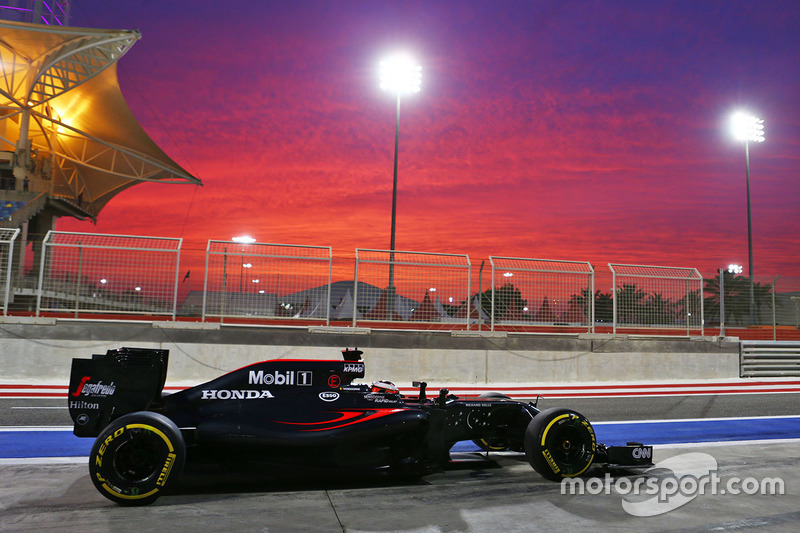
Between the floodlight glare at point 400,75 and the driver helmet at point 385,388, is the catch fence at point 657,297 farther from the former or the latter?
the driver helmet at point 385,388

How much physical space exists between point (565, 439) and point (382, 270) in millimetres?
9266

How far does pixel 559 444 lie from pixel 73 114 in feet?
122

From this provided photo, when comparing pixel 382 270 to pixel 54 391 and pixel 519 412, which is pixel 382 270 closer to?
pixel 54 391

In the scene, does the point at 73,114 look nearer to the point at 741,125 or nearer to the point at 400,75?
the point at 400,75

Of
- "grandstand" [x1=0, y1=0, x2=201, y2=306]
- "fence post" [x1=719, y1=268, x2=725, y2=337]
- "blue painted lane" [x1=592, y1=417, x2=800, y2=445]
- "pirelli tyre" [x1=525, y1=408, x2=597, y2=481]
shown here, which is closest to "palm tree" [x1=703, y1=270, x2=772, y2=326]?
"fence post" [x1=719, y1=268, x2=725, y2=337]

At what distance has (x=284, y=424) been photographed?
5.77m

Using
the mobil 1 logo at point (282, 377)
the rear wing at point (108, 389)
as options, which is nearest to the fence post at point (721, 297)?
the mobil 1 logo at point (282, 377)

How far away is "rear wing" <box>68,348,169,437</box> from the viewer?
576 cm

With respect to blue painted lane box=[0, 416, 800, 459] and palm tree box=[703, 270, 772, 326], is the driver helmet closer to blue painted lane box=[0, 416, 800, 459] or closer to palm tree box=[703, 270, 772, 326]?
blue painted lane box=[0, 416, 800, 459]

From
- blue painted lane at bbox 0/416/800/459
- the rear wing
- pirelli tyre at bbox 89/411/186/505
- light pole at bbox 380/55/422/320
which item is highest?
light pole at bbox 380/55/422/320

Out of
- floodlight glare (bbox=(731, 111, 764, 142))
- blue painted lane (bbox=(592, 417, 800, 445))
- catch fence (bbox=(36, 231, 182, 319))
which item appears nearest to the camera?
blue painted lane (bbox=(592, 417, 800, 445))

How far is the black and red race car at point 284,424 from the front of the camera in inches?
207

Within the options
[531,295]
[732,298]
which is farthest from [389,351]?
[732,298]

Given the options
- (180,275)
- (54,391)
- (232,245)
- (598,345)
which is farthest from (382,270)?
(54,391)
